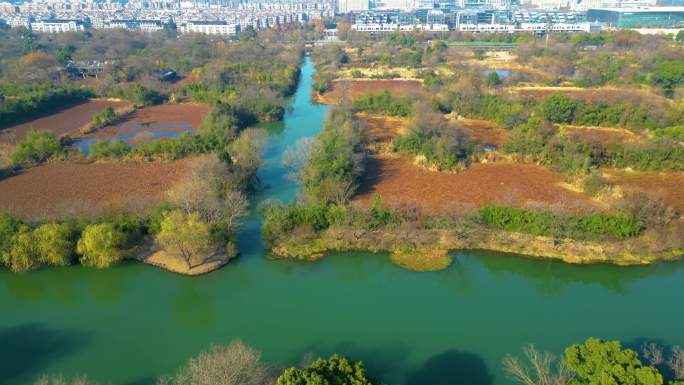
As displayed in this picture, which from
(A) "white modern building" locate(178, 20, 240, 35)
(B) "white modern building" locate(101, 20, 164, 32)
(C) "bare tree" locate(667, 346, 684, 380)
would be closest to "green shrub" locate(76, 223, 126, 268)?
(C) "bare tree" locate(667, 346, 684, 380)

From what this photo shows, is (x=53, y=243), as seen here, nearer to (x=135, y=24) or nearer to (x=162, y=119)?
(x=162, y=119)

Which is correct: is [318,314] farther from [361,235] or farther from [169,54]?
[169,54]

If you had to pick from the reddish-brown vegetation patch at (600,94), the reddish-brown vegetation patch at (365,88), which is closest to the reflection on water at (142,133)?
the reddish-brown vegetation patch at (365,88)

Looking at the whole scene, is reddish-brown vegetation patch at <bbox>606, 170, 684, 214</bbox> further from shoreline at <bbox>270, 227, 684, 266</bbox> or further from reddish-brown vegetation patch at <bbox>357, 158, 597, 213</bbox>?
shoreline at <bbox>270, 227, 684, 266</bbox>

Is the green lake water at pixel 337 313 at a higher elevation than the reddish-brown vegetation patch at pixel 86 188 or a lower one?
lower

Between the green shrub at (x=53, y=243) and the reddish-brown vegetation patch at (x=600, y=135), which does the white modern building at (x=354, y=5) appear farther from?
the green shrub at (x=53, y=243)

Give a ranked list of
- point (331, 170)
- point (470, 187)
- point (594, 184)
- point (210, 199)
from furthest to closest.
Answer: point (470, 187), point (594, 184), point (331, 170), point (210, 199)

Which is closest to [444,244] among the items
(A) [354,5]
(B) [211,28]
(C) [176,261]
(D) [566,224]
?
(D) [566,224]
